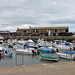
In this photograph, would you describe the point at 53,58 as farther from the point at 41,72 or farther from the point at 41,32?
the point at 41,32

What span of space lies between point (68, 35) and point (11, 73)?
182ft

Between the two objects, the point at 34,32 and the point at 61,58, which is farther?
the point at 34,32

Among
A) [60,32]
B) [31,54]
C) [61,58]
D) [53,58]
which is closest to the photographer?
[53,58]

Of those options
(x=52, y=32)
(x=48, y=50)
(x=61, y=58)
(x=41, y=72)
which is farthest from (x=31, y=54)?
(x=52, y=32)

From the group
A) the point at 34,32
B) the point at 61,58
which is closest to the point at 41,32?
the point at 34,32

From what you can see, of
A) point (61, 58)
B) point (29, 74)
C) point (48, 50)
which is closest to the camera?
point (29, 74)

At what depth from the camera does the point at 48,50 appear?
26938 millimetres

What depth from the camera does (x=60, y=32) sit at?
215 feet

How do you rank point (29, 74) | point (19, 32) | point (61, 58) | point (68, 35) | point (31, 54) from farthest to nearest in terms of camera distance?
point (19, 32) → point (68, 35) → point (31, 54) → point (61, 58) → point (29, 74)

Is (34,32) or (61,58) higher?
(34,32)

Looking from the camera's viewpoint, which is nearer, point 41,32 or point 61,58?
point 61,58

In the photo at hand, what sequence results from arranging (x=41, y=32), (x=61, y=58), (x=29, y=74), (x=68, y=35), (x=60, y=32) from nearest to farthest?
(x=29, y=74) < (x=61, y=58) < (x=68, y=35) < (x=60, y=32) < (x=41, y=32)

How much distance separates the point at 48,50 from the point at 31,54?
14.9ft

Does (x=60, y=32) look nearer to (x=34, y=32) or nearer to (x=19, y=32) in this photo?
(x=34, y=32)
